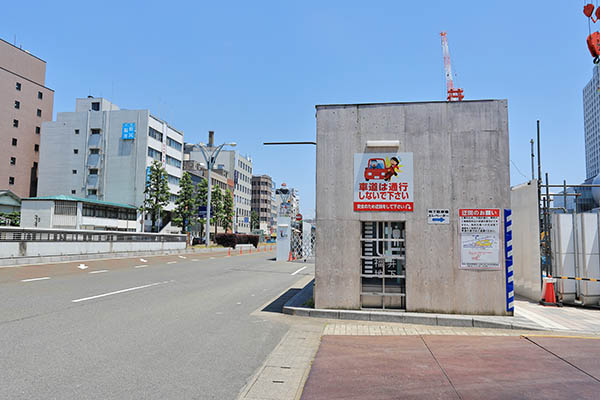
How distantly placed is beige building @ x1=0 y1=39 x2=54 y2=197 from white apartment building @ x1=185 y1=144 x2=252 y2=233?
3504cm

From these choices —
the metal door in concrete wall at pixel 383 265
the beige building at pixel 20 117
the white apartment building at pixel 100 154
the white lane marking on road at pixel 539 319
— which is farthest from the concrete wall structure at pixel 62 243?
the beige building at pixel 20 117

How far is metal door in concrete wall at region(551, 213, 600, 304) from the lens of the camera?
424 inches

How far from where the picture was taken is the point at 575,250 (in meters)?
11.1

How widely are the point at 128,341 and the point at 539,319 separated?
7943mm

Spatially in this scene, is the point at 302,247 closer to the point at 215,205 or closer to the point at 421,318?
the point at 421,318

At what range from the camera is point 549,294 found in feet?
36.3

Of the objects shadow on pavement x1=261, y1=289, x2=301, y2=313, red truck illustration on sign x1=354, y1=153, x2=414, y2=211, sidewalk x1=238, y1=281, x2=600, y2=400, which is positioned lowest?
shadow on pavement x1=261, y1=289, x2=301, y2=313

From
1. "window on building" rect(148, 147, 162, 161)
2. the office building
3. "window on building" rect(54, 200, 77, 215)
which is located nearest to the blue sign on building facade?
"window on building" rect(148, 147, 162, 161)

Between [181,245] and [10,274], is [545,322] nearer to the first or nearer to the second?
[10,274]

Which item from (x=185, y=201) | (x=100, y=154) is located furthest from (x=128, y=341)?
(x=100, y=154)

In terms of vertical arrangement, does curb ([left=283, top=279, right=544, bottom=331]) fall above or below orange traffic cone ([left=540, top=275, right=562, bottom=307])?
below

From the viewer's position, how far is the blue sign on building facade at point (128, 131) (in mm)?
60656

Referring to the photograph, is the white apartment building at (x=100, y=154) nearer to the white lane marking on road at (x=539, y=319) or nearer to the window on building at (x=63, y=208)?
the window on building at (x=63, y=208)

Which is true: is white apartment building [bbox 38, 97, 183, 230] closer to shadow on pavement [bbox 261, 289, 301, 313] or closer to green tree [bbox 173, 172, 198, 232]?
green tree [bbox 173, 172, 198, 232]
